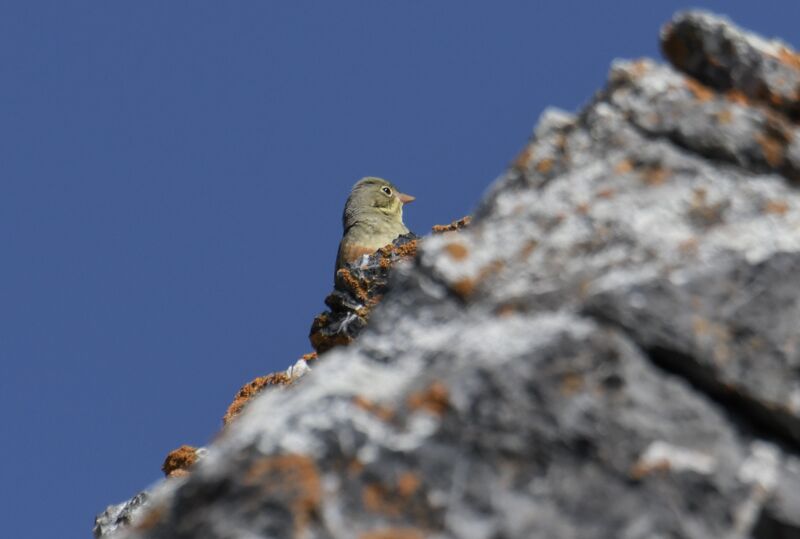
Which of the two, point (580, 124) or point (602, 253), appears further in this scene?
point (580, 124)

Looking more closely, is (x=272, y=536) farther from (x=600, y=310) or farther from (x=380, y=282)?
(x=380, y=282)

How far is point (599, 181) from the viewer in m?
4.03

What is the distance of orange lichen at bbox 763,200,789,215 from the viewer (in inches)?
153

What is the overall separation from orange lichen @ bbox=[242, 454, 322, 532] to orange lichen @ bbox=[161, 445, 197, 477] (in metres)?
5.54

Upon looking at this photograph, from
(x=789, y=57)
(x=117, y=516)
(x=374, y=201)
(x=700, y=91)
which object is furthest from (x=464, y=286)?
(x=374, y=201)

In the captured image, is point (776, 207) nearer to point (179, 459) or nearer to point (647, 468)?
point (647, 468)

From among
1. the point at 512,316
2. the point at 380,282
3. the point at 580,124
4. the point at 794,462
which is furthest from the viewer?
the point at 380,282

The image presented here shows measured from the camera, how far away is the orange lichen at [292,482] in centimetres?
323

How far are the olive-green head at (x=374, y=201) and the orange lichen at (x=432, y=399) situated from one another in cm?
1407

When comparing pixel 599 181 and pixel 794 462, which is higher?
pixel 599 181

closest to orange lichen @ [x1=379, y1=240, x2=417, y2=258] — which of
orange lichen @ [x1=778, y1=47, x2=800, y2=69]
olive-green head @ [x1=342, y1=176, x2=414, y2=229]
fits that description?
olive-green head @ [x1=342, y1=176, x2=414, y2=229]

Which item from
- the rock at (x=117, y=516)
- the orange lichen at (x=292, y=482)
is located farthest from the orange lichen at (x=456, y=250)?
the rock at (x=117, y=516)

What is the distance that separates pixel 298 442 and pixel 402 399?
292 mm

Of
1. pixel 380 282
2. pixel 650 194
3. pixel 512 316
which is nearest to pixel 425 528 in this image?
pixel 512 316
